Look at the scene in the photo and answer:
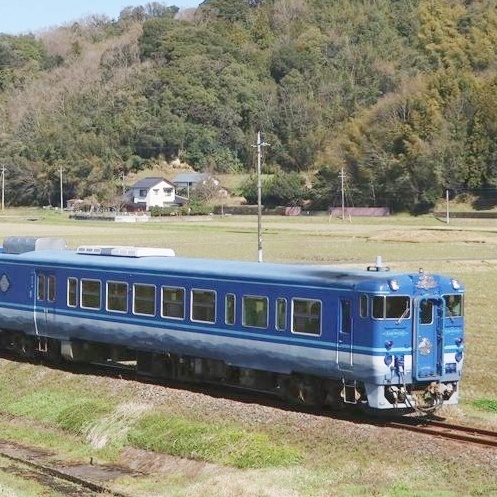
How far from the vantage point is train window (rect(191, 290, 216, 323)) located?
2075 centimetres

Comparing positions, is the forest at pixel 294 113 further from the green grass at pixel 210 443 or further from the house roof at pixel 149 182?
the green grass at pixel 210 443

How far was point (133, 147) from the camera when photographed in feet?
524

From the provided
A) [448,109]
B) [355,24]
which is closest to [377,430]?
[448,109]

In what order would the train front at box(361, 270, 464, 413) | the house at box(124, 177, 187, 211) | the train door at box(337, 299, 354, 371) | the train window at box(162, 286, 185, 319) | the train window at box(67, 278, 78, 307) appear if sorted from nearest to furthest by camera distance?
the train front at box(361, 270, 464, 413) < the train door at box(337, 299, 354, 371) < the train window at box(162, 286, 185, 319) < the train window at box(67, 278, 78, 307) < the house at box(124, 177, 187, 211)

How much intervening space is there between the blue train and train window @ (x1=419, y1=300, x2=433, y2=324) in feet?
0.08

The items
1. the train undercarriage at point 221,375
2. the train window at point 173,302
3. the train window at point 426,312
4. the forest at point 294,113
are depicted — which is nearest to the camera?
the train window at point 426,312

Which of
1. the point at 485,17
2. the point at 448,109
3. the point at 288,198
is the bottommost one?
Result: the point at 288,198

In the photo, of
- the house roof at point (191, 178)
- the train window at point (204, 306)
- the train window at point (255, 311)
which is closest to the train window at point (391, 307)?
the train window at point (255, 311)

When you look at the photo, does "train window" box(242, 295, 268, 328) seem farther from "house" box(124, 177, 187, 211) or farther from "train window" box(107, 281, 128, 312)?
"house" box(124, 177, 187, 211)

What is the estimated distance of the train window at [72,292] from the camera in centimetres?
2392

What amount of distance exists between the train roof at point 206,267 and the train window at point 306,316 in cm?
35

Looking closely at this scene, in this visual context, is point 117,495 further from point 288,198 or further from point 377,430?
point 288,198

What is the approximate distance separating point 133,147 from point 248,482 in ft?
481

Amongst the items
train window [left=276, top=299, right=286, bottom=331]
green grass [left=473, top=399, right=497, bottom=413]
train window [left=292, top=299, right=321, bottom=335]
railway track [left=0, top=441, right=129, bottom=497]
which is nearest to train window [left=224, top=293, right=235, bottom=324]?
train window [left=276, top=299, right=286, bottom=331]
